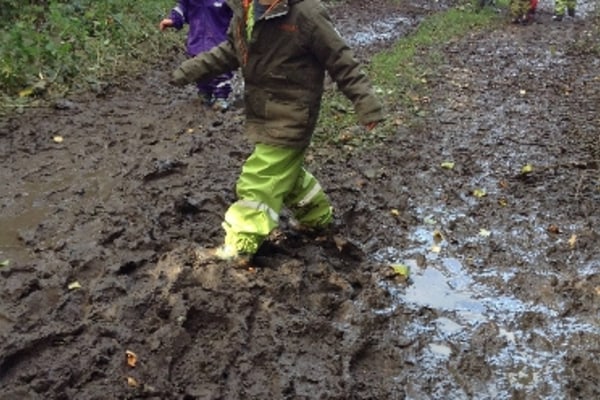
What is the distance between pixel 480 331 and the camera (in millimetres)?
3572

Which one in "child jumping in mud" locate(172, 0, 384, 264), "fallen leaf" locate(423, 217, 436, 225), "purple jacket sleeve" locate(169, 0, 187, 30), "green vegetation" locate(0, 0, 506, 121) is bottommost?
"green vegetation" locate(0, 0, 506, 121)

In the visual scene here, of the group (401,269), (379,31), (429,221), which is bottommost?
(379,31)

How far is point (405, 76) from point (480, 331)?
541 cm

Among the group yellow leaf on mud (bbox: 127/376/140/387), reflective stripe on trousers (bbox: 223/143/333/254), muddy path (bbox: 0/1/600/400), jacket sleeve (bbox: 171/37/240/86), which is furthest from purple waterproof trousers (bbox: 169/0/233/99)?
yellow leaf on mud (bbox: 127/376/140/387)

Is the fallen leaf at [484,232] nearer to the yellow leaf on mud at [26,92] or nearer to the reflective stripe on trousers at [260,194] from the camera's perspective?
the reflective stripe on trousers at [260,194]

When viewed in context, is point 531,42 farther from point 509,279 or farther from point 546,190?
point 509,279

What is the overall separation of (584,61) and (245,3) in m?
7.20

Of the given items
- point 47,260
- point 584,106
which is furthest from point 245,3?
point 584,106

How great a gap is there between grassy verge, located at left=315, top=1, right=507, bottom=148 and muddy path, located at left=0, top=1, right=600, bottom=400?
25cm

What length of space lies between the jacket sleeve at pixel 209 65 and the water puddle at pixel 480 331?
59.3 inches

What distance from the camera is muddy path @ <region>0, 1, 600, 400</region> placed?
10.3 feet

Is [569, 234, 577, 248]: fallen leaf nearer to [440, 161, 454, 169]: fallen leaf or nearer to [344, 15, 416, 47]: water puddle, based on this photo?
[440, 161, 454, 169]: fallen leaf

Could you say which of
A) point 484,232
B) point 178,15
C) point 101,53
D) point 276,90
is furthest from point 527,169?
point 101,53

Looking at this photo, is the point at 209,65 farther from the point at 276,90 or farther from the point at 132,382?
the point at 132,382
